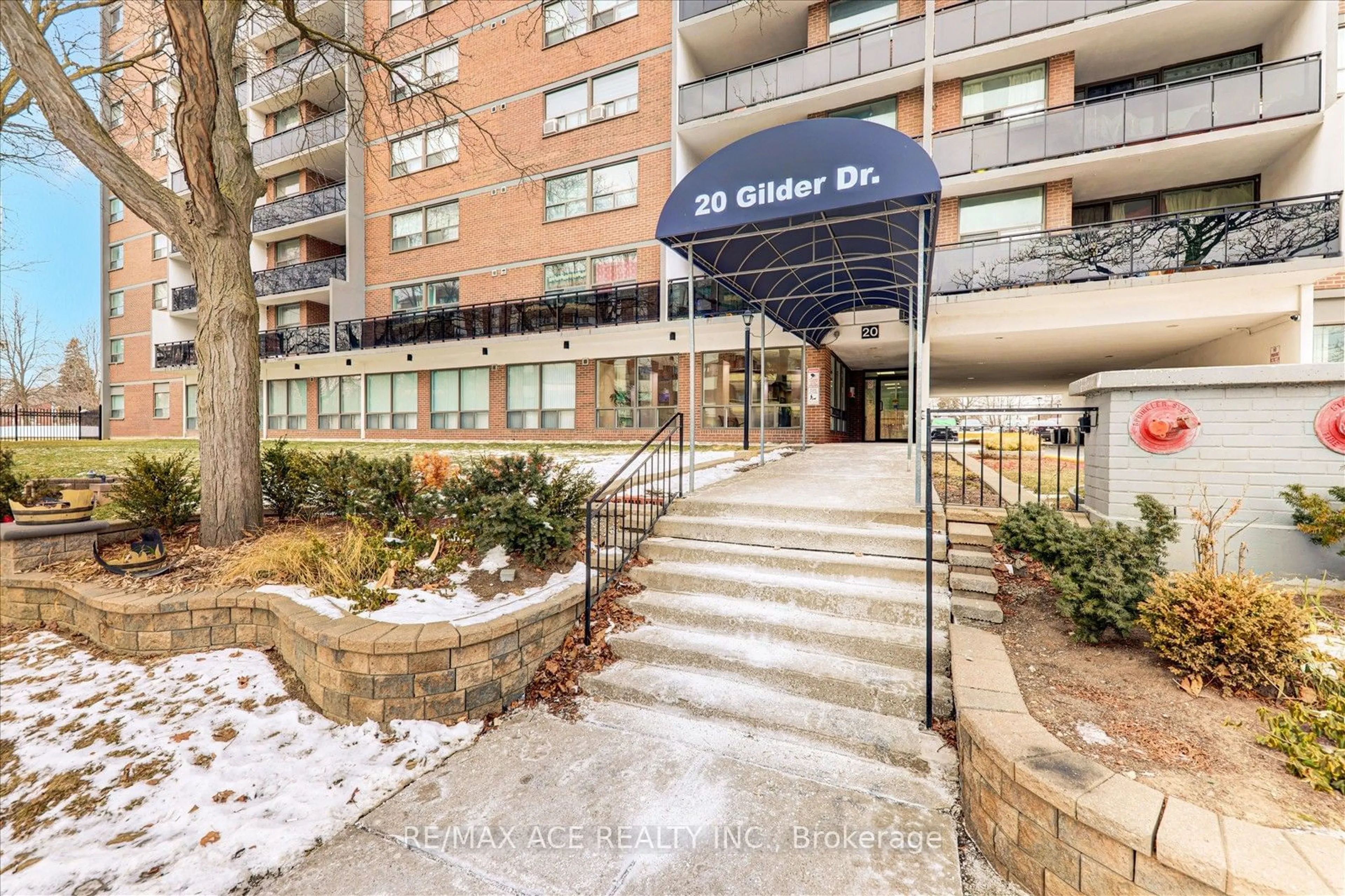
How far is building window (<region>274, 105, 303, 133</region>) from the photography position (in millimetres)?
22703

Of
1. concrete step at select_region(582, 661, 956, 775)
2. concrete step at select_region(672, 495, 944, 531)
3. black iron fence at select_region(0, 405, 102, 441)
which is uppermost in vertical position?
black iron fence at select_region(0, 405, 102, 441)

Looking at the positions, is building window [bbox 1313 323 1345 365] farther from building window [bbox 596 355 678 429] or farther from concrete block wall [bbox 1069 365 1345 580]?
building window [bbox 596 355 678 429]

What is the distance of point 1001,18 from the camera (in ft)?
39.4

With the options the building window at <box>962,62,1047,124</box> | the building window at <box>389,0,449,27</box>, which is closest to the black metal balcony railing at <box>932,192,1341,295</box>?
the building window at <box>962,62,1047,124</box>

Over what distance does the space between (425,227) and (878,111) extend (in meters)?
15.3

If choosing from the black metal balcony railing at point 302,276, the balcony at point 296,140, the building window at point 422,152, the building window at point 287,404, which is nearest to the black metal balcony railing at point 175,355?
the building window at point 287,404

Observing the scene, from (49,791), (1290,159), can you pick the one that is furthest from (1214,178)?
(49,791)

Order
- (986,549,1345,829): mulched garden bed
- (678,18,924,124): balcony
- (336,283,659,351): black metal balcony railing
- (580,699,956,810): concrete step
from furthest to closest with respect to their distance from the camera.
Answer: (336,283,659,351): black metal balcony railing < (678,18,924,124): balcony < (580,699,956,810): concrete step < (986,549,1345,829): mulched garden bed

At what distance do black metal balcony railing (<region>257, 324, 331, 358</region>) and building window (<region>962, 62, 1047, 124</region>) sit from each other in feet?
71.6

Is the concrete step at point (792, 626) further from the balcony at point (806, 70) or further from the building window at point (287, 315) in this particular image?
the building window at point (287, 315)

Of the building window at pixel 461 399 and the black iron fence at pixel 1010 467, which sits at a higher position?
the building window at pixel 461 399

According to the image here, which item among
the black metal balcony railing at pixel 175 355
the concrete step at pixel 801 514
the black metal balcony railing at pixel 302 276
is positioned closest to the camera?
the concrete step at pixel 801 514

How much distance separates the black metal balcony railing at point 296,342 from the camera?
68.9 feet

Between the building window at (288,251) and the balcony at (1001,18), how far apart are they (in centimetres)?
2376
